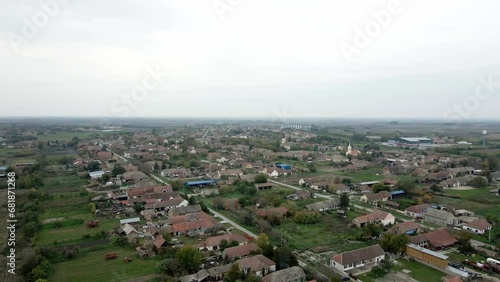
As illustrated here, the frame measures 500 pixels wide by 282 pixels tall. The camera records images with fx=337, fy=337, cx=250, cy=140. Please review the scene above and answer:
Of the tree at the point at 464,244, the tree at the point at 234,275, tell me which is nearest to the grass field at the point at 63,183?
the tree at the point at 234,275

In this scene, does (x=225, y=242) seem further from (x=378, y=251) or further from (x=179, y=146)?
(x=179, y=146)

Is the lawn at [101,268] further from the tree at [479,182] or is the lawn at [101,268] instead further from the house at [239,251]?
the tree at [479,182]

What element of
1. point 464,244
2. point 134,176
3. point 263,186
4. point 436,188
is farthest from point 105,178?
→ point 436,188

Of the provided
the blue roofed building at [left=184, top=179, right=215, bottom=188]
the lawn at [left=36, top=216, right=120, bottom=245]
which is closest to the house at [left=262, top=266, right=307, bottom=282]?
the lawn at [left=36, top=216, right=120, bottom=245]

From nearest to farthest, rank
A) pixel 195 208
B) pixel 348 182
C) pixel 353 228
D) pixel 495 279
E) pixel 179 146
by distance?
pixel 495 279
pixel 353 228
pixel 195 208
pixel 348 182
pixel 179 146

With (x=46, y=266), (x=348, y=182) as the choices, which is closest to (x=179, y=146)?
(x=348, y=182)
